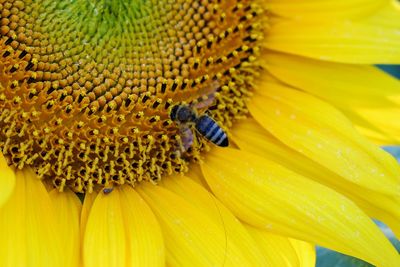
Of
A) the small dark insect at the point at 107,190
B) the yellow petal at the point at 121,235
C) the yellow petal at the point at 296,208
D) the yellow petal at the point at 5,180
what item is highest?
the yellow petal at the point at 5,180

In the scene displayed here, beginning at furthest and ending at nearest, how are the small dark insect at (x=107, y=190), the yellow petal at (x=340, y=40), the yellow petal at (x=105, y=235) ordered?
1. the yellow petal at (x=340, y=40)
2. the small dark insect at (x=107, y=190)
3. the yellow petal at (x=105, y=235)

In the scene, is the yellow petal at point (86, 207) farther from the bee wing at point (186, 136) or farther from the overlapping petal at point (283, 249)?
the overlapping petal at point (283, 249)

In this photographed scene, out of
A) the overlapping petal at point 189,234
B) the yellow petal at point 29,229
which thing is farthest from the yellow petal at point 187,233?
the yellow petal at point 29,229

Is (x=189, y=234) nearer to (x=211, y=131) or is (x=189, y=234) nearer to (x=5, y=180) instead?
(x=211, y=131)

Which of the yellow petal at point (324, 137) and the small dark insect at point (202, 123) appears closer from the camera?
the small dark insect at point (202, 123)

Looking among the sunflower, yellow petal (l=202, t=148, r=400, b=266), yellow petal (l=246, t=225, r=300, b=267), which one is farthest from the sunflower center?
yellow petal (l=246, t=225, r=300, b=267)

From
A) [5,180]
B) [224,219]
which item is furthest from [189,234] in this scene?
[5,180]

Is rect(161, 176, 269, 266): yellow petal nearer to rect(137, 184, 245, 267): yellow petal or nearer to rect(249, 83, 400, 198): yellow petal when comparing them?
rect(137, 184, 245, 267): yellow petal
